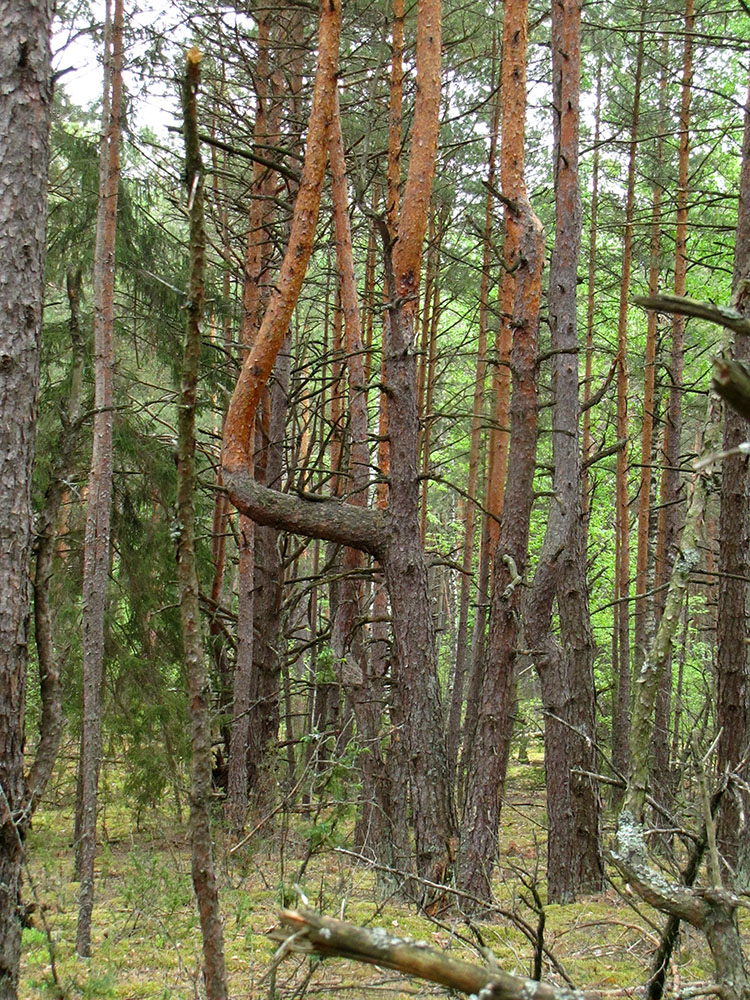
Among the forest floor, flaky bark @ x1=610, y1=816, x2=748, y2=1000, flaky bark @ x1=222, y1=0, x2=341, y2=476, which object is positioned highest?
flaky bark @ x1=222, y1=0, x2=341, y2=476

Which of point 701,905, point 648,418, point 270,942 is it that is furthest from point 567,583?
point 648,418

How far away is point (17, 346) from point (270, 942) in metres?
4.17

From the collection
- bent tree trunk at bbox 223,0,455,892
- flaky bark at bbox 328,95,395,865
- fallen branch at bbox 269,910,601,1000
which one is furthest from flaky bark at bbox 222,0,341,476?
fallen branch at bbox 269,910,601,1000

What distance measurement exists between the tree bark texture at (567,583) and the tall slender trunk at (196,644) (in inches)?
206

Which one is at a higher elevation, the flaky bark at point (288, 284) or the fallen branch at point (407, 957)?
the flaky bark at point (288, 284)

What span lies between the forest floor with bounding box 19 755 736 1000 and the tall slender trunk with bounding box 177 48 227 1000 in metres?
0.32

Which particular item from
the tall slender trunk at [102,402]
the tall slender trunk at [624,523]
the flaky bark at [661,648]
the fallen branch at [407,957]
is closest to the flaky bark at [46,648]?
the tall slender trunk at [102,402]

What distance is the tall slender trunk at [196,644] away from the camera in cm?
290

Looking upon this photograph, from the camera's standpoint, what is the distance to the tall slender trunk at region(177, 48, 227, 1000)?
2.90 m

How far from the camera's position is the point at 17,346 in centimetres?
377

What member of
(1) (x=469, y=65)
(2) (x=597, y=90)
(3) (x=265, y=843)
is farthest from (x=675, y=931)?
(2) (x=597, y=90)

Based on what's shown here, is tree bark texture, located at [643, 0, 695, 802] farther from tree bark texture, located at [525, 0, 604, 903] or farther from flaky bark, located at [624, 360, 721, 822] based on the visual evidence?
flaky bark, located at [624, 360, 721, 822]

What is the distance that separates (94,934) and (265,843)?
11.3ft

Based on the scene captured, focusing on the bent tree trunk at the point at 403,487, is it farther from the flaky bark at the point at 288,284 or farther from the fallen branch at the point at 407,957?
the fallen branch at the point at 407,957
